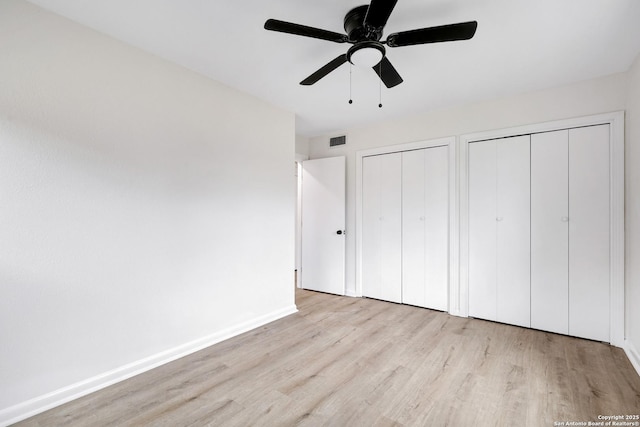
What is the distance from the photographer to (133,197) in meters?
2.21

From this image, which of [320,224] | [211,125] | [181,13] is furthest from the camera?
[320,224]

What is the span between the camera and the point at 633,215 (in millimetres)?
2434

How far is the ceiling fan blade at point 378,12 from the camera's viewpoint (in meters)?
1.42

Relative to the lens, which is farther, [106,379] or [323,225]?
[323,225]

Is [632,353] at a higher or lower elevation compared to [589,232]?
lower

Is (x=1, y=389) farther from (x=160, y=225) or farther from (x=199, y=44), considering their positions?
(x=199, y=44)

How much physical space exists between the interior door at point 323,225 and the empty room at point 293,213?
1.93ft

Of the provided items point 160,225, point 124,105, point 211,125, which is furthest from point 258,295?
point 124,105

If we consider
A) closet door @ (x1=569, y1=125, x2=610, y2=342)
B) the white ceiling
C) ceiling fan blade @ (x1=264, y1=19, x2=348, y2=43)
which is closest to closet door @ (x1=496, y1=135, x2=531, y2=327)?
closet door @ (x1=569, y1=125, x2=610, y2=342)

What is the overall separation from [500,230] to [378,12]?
2682mm

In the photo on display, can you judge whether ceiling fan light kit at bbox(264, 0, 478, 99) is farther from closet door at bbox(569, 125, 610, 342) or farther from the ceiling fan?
closet door at bbox(569, 125, 610, 342)

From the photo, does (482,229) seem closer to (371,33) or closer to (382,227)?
(382,227)

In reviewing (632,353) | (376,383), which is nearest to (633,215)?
(632,353)

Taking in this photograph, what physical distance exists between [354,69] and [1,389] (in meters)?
3.21
